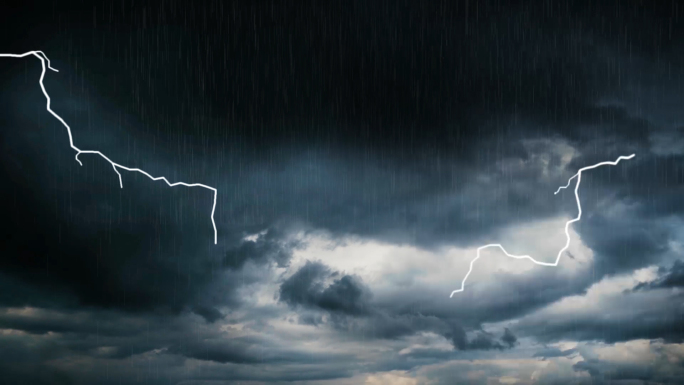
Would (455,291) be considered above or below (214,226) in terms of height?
below

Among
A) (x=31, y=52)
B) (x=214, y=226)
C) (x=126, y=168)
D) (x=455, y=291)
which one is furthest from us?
(x=455, y=291)

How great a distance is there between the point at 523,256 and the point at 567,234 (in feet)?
8.10

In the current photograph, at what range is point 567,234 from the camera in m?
36.1

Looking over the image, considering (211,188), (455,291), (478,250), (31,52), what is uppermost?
(31,52)

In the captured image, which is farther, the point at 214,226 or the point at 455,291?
the point at 455,291

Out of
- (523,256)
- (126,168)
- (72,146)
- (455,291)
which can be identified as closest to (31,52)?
(72,146)

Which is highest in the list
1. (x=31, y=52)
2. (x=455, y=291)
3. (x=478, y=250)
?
(x=31, y=52)

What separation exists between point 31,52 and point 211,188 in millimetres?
10257

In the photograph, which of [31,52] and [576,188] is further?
[576,188]

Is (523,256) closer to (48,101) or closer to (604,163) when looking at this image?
(604,163)

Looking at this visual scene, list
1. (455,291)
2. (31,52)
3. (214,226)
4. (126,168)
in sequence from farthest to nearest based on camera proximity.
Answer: (455,291), (126,168), (214,226), (31,52)

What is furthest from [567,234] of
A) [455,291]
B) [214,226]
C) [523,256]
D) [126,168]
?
[126,168]

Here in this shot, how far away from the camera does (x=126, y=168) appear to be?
32906mm

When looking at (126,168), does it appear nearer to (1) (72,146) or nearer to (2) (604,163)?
(1) (72,146)
